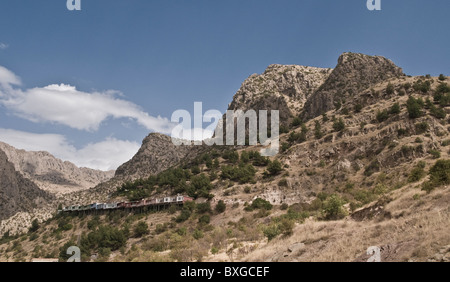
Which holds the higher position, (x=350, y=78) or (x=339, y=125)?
(x=350, y=78)

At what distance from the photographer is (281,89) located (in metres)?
155

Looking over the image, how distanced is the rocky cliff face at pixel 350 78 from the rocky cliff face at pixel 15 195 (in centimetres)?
13142

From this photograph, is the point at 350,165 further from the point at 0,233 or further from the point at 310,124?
the point at 0,233

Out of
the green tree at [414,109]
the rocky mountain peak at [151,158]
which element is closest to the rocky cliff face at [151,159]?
the rocky mountain peak at [151,158]

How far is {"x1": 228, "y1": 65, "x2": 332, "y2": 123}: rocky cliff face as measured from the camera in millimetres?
140125

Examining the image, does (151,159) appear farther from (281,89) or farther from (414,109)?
(414,109)

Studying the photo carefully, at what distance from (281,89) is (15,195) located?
446 feet

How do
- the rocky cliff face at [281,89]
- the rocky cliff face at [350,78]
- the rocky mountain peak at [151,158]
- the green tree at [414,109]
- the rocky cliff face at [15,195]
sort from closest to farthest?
the green tree at [414,109] < the rocky cliff face at [350,78] < the rocky cliff face at [15,195] < the rocky cliff face at [281,89] < the rocky mountain peak at [151,158]

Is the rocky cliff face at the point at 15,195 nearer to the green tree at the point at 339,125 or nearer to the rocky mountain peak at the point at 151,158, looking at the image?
the rocky mountain peak at the point at 151,158

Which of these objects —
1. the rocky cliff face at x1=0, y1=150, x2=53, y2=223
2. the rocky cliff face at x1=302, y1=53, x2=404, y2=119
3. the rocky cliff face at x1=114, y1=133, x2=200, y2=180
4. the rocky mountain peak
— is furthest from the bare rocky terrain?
the rocky mountain peak

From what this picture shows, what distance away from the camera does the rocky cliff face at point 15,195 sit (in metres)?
133

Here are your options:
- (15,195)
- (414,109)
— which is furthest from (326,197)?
(15,195)

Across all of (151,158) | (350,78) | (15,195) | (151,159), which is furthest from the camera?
(151,158)

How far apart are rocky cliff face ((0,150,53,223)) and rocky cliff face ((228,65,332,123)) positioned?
107 metres
